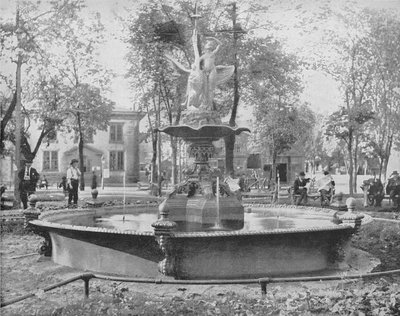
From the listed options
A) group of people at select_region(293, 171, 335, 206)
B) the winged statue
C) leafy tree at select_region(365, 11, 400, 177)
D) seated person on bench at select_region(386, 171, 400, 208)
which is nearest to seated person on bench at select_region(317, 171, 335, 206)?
group of people at select_region(293, 171, 335, 206)

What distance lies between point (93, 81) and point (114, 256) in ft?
89.3

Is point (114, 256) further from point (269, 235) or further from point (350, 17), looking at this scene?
point (350, 17)

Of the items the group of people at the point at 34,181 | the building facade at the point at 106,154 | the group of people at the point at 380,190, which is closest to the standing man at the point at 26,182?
the group of people at the point at 34,181

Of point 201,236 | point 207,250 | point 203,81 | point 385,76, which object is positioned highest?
point 385,76

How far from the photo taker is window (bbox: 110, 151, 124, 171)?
54.9 metres

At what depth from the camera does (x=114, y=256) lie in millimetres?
8953

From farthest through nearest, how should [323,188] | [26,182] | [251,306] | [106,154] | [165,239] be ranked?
[106,154], [323,188], [26,182], [165,239], [251,306]

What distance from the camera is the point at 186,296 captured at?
23.4 feet

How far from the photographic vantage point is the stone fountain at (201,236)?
838cm

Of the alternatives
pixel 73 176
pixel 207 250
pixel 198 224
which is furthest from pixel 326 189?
pixel 207 250

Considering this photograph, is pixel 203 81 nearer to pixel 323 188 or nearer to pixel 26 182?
pixel 26 182

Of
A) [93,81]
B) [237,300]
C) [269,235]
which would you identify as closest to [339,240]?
[269,235]

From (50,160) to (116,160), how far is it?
279 inches

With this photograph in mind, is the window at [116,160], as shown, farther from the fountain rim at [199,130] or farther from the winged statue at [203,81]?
the winged statue at [203,81]
